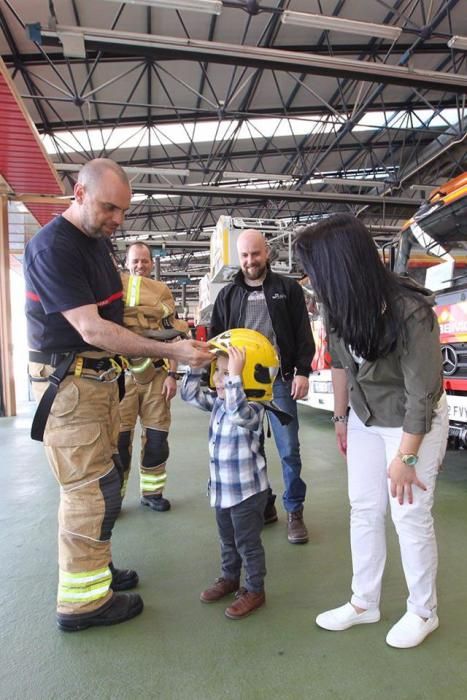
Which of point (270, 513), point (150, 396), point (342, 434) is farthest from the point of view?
point (150, 396)

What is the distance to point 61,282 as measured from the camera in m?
1.78

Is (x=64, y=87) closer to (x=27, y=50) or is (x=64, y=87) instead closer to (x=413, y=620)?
(x=27, y=50)

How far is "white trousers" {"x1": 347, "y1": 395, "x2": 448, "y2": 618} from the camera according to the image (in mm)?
1661

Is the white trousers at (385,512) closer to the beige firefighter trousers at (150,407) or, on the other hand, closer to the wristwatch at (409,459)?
the wristwatch at (409,459)

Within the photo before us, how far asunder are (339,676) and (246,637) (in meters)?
0.40

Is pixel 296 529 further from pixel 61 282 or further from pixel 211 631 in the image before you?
pixel 61 282

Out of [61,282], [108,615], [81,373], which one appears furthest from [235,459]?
[61,282]

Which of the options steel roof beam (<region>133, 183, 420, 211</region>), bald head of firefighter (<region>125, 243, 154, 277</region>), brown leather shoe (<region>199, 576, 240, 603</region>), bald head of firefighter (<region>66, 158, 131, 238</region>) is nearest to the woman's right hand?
brown leather shoe (<region>199, 576, 240, 603</region>)

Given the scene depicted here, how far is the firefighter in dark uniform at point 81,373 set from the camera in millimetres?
1837

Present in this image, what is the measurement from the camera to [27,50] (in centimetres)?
716

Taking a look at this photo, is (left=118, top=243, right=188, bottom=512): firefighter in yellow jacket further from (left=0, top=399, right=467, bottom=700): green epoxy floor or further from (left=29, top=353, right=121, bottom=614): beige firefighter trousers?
(left=29, top=353, right=121, bottom=614): beige firefighter trousers

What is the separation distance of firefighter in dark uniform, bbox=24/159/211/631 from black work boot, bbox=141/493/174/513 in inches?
52.5

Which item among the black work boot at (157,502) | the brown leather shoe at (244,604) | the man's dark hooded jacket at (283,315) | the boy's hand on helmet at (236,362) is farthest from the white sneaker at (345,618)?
the black work boot at (157,502)

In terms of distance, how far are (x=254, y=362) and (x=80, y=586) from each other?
1.22m
